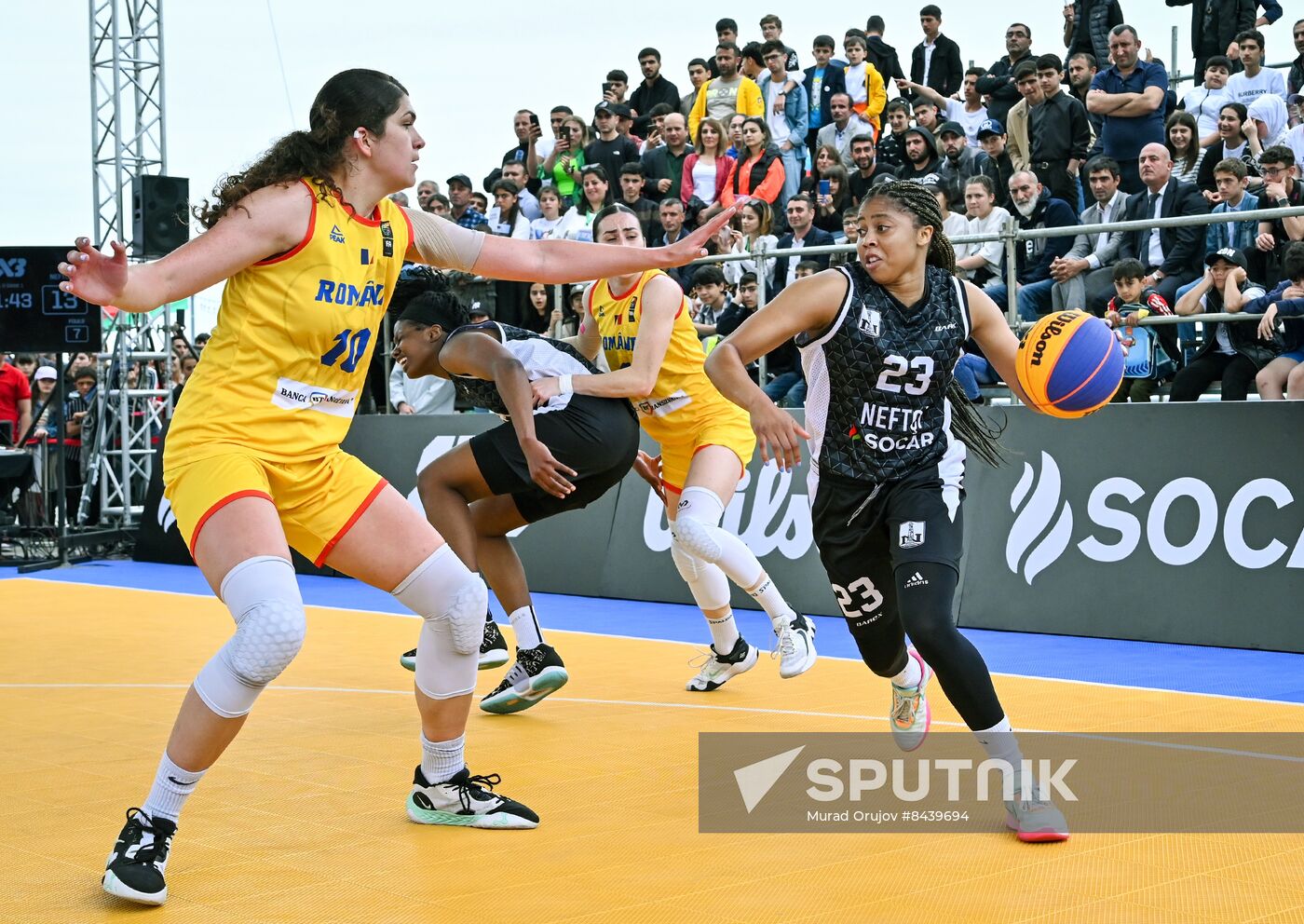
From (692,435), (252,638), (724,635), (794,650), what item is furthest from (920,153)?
(252,638)

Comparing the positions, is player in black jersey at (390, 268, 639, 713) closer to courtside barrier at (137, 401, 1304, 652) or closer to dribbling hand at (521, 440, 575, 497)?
dribbling hand at (521, 440, 575, 497)

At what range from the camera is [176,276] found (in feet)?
13.2

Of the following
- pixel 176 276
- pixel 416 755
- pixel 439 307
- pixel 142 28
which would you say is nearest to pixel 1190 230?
pixel 439 307

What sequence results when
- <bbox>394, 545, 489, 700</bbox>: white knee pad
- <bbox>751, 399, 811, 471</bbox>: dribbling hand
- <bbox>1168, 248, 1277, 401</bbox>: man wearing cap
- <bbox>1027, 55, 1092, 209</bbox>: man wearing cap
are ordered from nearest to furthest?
<bbox>394, 545, 489, 700</bbox>: white knee pad
<bbox>751, 399, 811, 471</bbox>: dribbling hand
<bbox>1168, 248, 1277, 401</bbox>: man wearing cap
<bbox>1027, 55, 1092, 209</bbox>: man wearing cap

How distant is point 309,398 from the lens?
14.5 ft

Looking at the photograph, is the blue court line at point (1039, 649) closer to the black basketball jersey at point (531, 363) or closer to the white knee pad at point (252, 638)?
the black basketball jersey at point (531, 363)

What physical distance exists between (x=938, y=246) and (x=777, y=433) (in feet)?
3.62

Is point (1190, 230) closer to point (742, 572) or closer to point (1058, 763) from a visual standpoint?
point (742, 572)

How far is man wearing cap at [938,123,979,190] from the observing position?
13320mm

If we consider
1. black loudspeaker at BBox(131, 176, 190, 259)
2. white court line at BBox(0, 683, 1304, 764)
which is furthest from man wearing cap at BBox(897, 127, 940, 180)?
white court line at BBox(0, 683, 1304, 764)

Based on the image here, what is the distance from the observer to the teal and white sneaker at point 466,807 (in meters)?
4.77

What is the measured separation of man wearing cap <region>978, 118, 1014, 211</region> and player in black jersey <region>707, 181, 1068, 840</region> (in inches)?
324

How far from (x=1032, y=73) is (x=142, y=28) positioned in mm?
9548

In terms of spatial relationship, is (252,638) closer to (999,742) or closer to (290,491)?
(290,491)
